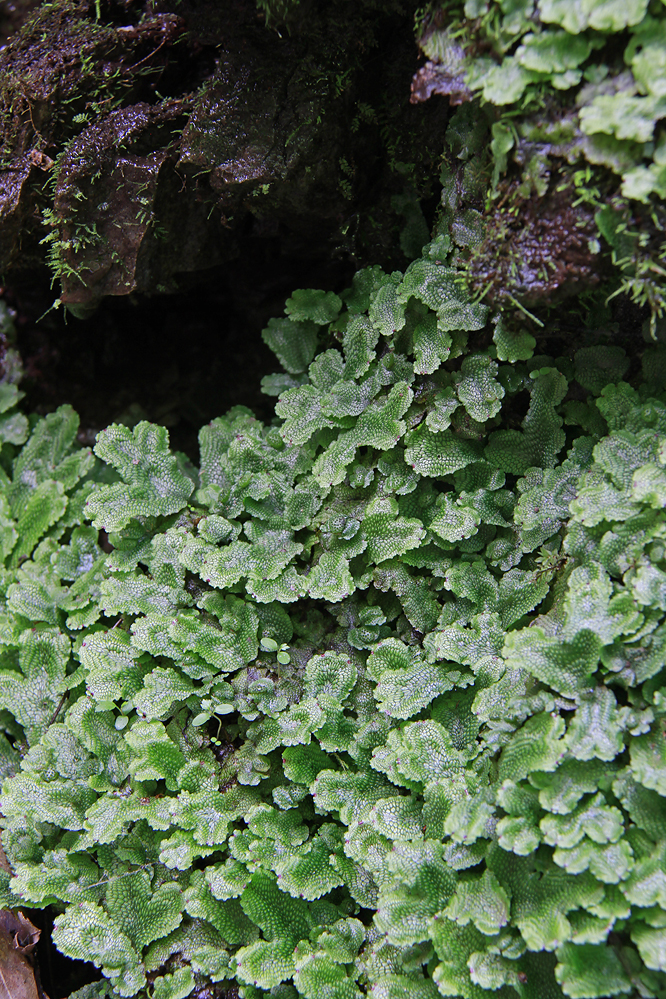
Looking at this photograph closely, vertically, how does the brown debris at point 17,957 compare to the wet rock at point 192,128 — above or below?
below

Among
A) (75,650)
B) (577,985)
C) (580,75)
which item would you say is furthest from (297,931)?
(580,75)

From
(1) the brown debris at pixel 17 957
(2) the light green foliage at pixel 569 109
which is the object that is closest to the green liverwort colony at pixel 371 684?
(1) the brown debris at pixel 17 957

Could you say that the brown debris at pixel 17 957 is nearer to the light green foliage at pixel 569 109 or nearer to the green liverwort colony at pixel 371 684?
the green liverwort colony at pixel 371 684

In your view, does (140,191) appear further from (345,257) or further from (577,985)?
(577,985)

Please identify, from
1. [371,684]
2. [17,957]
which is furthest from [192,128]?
[17,957]

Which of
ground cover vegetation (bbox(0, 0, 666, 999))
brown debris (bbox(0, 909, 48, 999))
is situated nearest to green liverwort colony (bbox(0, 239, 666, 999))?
ground cover vegetation (bbox(0, 0, 666, 999))

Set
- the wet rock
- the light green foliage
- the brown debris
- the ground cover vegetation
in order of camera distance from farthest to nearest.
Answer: the wet rock → the brown debris → the ground cover vegetation → the light green foliage

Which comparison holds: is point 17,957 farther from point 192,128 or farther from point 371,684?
point 192,128

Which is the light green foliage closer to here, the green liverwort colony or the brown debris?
the green liverwort colony

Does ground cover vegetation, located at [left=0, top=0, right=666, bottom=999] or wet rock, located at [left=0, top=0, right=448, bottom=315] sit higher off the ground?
wet rock, located at [left=0, top=0, right=448, bottom=315]
